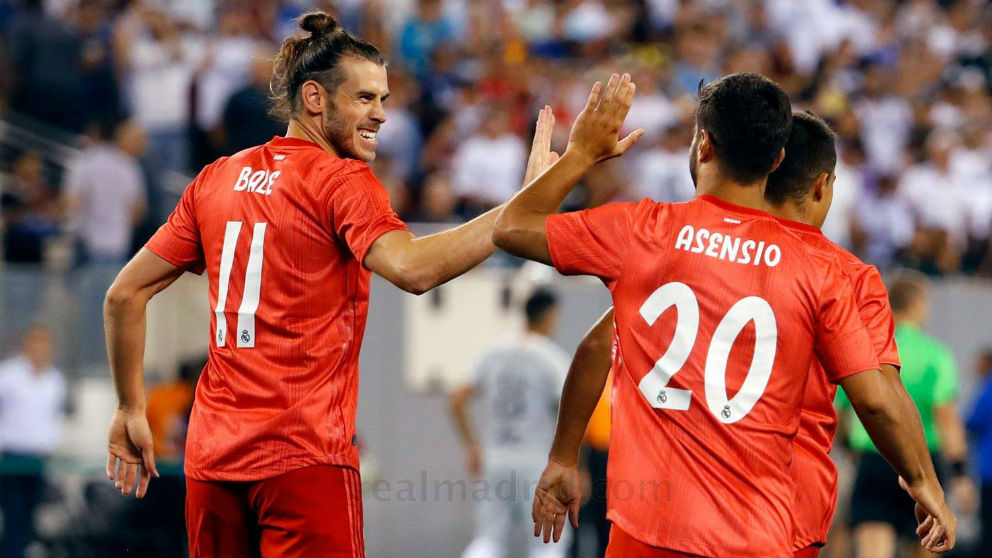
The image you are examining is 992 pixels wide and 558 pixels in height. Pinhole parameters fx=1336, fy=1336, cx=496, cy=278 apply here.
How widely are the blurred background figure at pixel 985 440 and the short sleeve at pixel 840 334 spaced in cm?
667

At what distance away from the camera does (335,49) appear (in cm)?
461

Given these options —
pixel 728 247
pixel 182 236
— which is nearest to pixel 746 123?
pixel 728 247

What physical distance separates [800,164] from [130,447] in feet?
8.48

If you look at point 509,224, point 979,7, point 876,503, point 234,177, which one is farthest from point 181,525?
point 979,7

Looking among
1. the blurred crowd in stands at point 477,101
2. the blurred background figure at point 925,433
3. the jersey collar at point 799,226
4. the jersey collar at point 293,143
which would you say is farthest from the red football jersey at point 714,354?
the blurred crowd in stands at point 477,101

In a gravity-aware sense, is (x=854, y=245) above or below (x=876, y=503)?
above

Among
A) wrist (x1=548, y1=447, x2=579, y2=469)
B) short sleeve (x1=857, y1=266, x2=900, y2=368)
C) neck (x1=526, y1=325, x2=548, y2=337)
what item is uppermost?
neck (x1=526, y1=325, x2=548, y2=337)

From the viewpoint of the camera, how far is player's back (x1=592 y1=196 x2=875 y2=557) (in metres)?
3.86

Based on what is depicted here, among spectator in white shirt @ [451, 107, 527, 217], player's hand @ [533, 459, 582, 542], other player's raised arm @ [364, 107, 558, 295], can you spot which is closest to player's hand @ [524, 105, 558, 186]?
other player's raised arm @ [364, 107, 558, 295]

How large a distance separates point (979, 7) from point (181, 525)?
11886mm

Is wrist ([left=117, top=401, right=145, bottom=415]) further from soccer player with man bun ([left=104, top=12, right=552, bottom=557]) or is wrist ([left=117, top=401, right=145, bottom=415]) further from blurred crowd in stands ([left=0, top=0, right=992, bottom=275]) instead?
blurred crowd in stands ([left=0, top=0, right=992, bottom=275])

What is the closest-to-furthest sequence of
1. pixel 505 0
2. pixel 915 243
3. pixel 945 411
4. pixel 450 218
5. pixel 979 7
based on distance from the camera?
pixel 945 411
pixel 450 218
pixel 915 243
pixel 505 0
pixel 979 7

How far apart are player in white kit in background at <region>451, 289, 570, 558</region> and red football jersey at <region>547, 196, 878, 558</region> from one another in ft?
17.7

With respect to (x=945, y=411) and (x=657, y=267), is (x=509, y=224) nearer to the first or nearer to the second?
(x=657, y=267)
